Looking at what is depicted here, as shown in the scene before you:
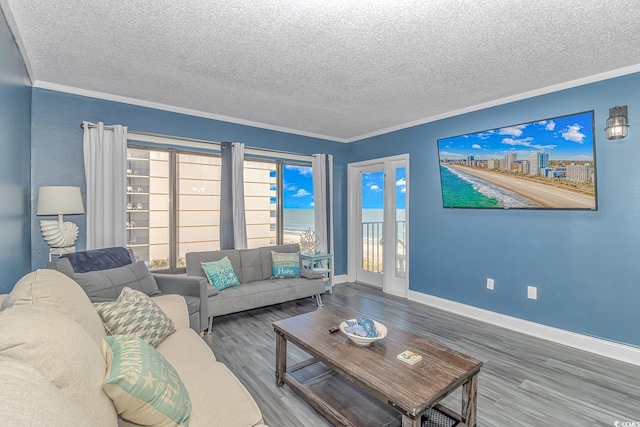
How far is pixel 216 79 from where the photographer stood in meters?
2.96

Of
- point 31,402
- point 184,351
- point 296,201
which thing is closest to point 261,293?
point 184,351

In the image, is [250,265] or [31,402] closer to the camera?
[31,402]

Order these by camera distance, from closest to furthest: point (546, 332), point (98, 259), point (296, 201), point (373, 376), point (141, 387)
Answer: point (141, 387) → point (373, 376) → point (98, 259) → point (546, 332) → point (296, 201)

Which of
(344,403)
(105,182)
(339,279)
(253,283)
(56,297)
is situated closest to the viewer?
(56,297)

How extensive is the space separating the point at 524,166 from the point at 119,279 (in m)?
4.09

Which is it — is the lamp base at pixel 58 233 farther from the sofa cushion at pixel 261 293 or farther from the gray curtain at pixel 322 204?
the gray curtain at pixel 322 204

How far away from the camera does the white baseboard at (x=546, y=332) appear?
2729 millimetres

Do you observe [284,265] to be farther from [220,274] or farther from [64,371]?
[64,371]

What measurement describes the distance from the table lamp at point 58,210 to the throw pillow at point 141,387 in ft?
7.18

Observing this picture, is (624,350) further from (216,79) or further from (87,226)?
(87,226)

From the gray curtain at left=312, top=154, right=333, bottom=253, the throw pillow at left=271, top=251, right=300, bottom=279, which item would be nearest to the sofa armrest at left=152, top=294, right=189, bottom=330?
the throw pillow at left=271, top=251, right=300, bottom=279

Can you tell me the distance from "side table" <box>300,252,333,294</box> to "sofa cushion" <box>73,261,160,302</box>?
2.12 m

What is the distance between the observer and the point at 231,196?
4.17 meters

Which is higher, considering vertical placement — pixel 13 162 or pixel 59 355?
pixel 13 162
